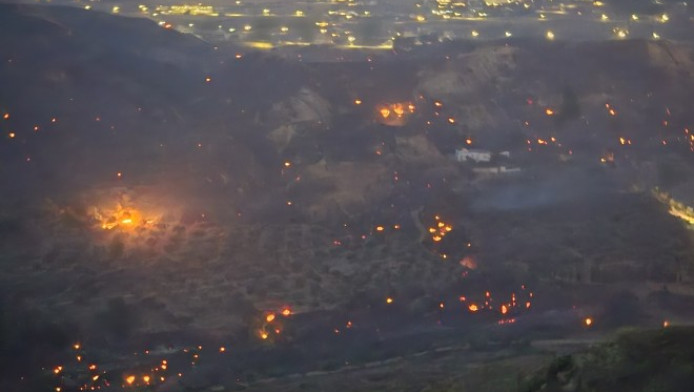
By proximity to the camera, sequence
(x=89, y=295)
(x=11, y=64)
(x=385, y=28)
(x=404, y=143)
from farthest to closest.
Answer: (x=385, y=28) < (x=11, y=64) < (x=404, y=143) < (x=89, y=295)

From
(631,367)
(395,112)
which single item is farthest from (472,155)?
(631,367)

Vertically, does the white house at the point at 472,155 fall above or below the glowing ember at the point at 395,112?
below

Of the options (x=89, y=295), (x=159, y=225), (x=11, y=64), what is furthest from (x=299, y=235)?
(x=11, y=64)

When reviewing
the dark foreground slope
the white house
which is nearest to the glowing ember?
the white house

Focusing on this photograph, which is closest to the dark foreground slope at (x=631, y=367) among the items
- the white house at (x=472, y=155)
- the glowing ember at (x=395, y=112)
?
the white house at (x=472, y=155)

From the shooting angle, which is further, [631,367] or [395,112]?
[395,112]

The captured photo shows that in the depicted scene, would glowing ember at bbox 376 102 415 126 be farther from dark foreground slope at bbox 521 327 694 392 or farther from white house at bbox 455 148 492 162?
dark foreground slope at bbox 521 327 694 392

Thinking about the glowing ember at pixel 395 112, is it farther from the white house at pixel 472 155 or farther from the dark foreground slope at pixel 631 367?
the dark foreground slope at pixel 631 367

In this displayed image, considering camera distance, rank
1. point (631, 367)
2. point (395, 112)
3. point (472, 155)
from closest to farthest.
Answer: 1. point (631, 367)
2. point (472, 155)
3. point (395, 112)

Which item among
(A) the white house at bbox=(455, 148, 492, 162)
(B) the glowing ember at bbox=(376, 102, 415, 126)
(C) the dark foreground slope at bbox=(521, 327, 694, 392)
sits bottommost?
(A) the white house at bbox=(455, 148, 492, 162)

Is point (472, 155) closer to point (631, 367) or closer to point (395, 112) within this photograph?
point (395, 112)

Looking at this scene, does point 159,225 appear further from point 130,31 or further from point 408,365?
point 130,31
